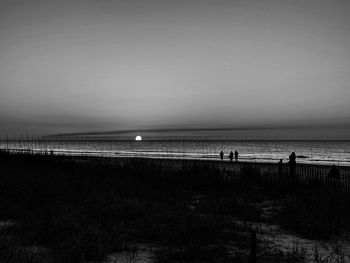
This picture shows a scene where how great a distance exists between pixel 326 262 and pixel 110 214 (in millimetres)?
6293

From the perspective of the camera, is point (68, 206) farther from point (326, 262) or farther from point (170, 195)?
point (326, 262)

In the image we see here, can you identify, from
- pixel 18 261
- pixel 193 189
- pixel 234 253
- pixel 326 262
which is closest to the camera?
pixel 18 261

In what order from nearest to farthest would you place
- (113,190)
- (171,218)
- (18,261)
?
1. (18,261)
2. (171,218)
3. (113,190)

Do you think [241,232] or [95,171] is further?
[95,171]

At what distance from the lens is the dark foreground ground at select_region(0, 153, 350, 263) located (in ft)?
26.0

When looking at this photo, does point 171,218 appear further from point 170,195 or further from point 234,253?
point 170,195

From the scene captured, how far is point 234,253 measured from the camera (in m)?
8.10

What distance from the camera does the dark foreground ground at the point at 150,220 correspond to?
312 inches

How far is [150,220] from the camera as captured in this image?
10.5 metres

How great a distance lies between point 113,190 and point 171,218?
5.04 m

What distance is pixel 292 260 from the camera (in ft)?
25.4

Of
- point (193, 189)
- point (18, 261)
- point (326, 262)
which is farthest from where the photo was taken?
point (193, 189)

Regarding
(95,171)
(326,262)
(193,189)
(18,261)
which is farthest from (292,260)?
(95,171)

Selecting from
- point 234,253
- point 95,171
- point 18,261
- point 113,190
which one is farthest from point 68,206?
point 95,171
